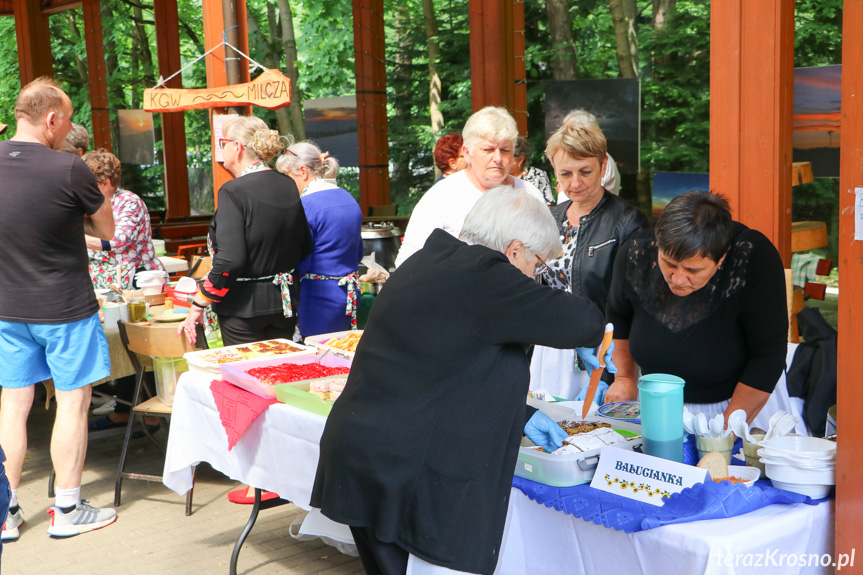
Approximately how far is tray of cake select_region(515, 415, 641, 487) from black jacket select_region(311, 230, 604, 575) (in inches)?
7.0

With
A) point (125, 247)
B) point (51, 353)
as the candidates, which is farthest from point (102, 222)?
point (125, 247)

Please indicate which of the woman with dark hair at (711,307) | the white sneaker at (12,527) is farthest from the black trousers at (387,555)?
the white sneaker at (12,527)

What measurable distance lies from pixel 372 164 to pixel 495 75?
2.37 meters

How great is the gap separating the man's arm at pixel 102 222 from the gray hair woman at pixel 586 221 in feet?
6.20

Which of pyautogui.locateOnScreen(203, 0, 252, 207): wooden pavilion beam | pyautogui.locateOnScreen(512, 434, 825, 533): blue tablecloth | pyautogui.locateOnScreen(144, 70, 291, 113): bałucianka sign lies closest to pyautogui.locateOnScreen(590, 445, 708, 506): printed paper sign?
pyautogui.locateOnScreen(512, 434, 825, 533): blue tablecloth

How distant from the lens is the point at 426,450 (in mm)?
1783

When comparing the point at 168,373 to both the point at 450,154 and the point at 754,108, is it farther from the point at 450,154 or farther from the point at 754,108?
the point at 754,108

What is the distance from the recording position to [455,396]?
1775mm

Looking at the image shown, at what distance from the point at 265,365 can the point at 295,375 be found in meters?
0.26

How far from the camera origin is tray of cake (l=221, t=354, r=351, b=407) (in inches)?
106

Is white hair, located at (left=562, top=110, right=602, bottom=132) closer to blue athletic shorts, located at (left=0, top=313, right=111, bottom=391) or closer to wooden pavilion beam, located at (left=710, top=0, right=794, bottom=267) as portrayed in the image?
wooden pavilion beam, located at (left=710, top=0, right=794, bottom=267)

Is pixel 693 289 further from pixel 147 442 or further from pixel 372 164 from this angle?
pixel 372 164

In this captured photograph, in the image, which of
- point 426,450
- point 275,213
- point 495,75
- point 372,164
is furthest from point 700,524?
point 372,164

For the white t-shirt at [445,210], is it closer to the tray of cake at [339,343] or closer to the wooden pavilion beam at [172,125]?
the tray of cake at [339,343]
